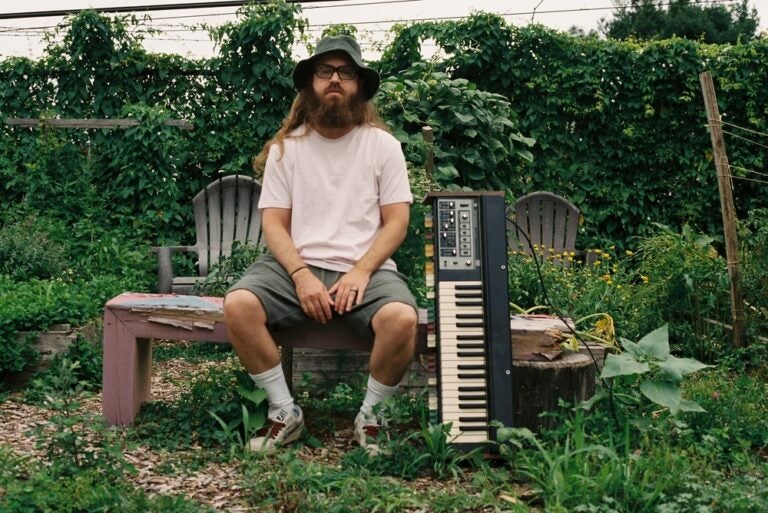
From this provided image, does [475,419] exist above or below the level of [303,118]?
below

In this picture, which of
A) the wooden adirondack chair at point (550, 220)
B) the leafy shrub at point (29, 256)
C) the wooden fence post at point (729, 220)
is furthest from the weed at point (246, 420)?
the wooden adirondack chair at point (550, 220)

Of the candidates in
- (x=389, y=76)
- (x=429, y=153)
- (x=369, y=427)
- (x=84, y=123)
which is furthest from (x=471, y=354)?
(x=84, y=123)

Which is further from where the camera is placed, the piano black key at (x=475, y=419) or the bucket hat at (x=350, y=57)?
the bucket hat at (x=350, y=57)

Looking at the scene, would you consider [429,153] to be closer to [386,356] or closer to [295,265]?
[295,265]

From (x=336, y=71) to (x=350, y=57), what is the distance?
0.08m

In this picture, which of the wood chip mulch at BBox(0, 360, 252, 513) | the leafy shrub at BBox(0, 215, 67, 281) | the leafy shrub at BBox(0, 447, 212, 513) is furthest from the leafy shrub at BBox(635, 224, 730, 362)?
the leafy shrub at BBox(0, 215, 67, 281)

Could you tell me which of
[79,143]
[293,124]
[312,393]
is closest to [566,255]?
[312,393]

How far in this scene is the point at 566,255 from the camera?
20.6ft

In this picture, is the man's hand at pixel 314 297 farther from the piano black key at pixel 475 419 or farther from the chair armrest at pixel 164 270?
the chair armrest at pixel 164 270

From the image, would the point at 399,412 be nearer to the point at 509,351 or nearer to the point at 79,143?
the point at 509,351

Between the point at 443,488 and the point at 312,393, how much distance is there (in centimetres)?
140

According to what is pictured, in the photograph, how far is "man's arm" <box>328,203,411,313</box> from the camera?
10.9 ft

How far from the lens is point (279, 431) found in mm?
3346

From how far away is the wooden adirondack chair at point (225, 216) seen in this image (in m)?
6.50
